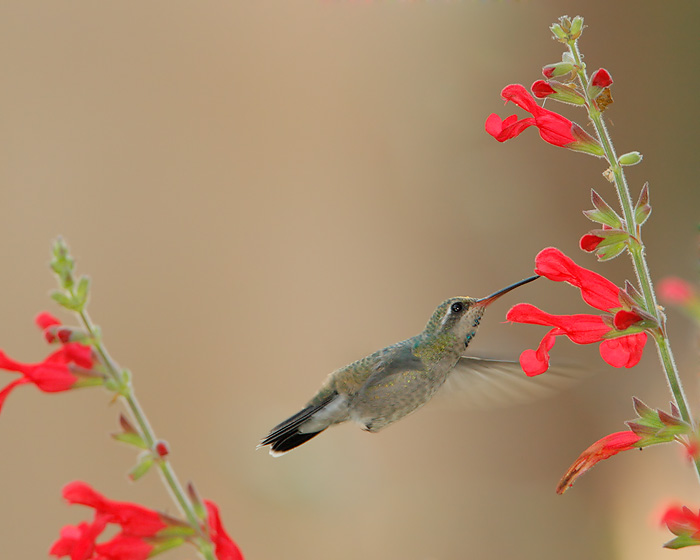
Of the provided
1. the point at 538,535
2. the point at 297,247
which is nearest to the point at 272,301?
the point at 297,247

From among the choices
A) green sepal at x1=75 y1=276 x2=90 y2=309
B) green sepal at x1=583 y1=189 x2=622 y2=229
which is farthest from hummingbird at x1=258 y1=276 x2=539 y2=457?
green sepal at x1=75 y1=276 x2=90 y2=309

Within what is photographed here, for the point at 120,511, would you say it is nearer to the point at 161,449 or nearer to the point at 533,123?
the point at 161,449

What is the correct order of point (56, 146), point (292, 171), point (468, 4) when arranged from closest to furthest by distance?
1. point (56, 146)
2. point (292, 171)
3. point (468, 4)

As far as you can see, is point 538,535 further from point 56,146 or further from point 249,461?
point 56,146

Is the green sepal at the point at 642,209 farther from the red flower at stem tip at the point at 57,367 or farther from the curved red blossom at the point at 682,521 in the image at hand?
the red flower at stem tip at the point at 57,367

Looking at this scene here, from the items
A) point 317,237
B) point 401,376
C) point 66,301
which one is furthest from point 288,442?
point 317,237

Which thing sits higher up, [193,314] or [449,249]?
[193,314]

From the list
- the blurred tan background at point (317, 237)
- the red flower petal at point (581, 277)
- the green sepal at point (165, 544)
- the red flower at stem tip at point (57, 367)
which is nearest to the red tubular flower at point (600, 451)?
the red flower petal at point (581, 277)
